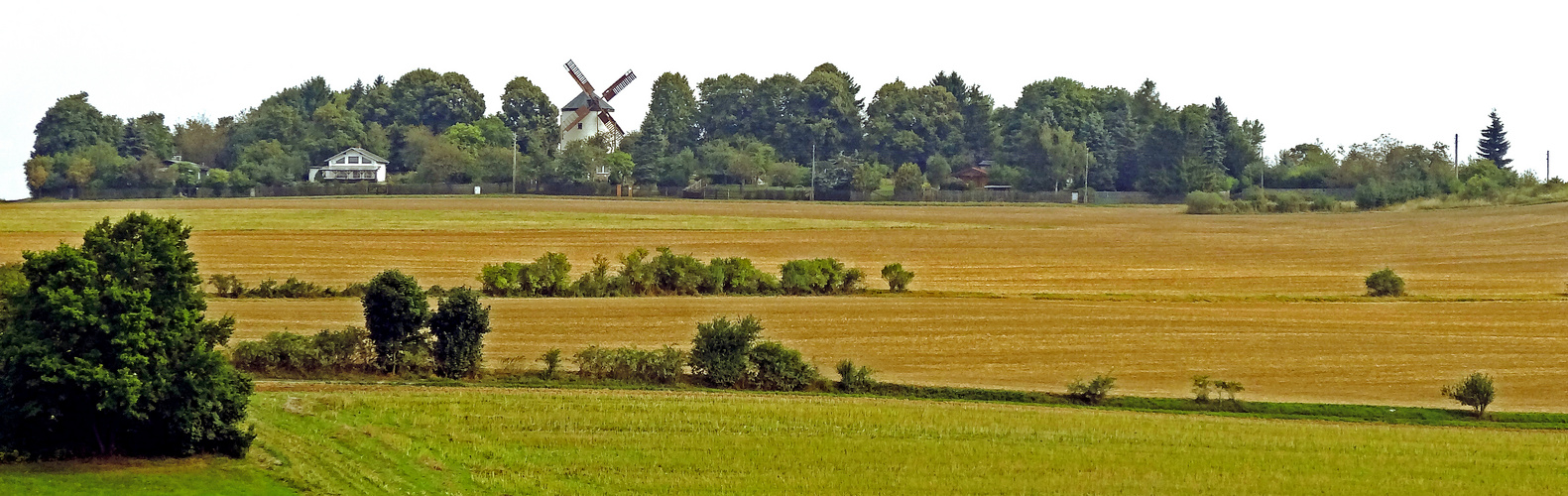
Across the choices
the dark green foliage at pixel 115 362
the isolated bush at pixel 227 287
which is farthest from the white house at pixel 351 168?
the dark green foliage at pixel 115 362

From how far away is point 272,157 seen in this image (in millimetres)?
138250

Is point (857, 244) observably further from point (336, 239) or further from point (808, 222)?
point (336, 239)

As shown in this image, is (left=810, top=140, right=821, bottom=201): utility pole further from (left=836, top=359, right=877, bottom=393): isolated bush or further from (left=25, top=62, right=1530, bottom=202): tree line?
(left=836, top=359, right=877, bottom=393): isolated bush

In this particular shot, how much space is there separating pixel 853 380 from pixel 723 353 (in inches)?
128

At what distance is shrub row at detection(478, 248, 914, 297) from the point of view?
51281 mm

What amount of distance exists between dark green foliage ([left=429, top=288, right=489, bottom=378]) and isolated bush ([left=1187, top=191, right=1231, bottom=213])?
3154 inches

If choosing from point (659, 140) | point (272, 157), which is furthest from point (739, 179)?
point (272, 157)

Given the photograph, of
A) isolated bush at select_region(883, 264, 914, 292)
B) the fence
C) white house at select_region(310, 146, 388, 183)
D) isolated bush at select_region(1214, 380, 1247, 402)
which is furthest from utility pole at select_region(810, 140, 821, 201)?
isolated bush at select_region(1214, 380, 1247, 402)

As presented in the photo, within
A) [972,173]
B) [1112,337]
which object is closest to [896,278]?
[1112,337]

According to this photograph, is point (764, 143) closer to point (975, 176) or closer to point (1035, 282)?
point (975, 176)

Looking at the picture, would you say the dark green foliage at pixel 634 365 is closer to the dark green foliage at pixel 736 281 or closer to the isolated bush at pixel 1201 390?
the isolated bush at pixel 1201 390

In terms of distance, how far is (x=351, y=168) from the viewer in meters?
Result: 142

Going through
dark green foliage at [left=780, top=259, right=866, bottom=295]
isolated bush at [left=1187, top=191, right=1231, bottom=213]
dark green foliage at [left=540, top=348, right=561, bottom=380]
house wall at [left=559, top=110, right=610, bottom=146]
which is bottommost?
dark green foliage at [left=540, top=348, right=561, bottom=380]

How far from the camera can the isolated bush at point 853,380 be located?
36062 mm
